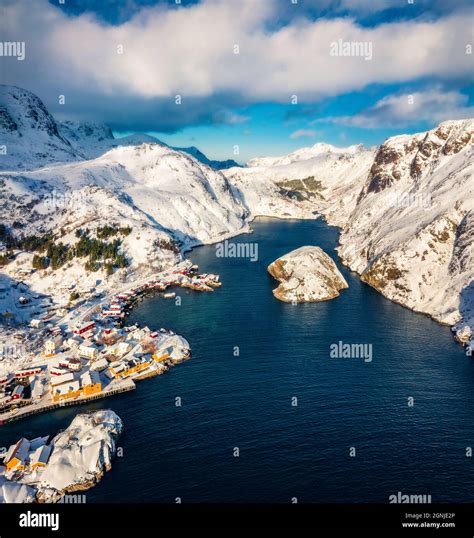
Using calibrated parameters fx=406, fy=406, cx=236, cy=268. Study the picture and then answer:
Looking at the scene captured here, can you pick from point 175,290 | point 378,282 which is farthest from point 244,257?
point 378,282

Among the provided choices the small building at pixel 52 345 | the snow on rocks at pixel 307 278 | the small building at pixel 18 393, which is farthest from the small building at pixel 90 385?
the snow on rocks at pixel 307 278

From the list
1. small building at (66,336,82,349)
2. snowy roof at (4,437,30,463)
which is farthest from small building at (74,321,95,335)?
snowy roof at (4,437,30,463)

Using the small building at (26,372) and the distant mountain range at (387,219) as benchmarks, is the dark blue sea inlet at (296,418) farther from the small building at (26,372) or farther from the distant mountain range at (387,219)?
the distant mountain range at (387,219)

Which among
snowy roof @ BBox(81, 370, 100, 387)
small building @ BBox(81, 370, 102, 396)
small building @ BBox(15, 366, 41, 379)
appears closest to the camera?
small building @ BBox(81, 370, 102, 396)

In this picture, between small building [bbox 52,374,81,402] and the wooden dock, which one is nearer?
the wooden dock

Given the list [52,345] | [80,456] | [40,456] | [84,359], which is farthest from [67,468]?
[52,345]

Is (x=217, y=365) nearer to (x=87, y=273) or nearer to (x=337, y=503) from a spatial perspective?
(x=337, y=503)

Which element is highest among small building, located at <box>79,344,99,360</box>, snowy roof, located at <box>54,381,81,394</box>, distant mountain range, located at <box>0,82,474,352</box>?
distant mountain range, located at <box>0,82,474,352</box>

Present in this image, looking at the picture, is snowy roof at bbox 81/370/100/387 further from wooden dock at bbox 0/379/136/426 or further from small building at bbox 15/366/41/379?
small building at bbox 15/366/41/379
